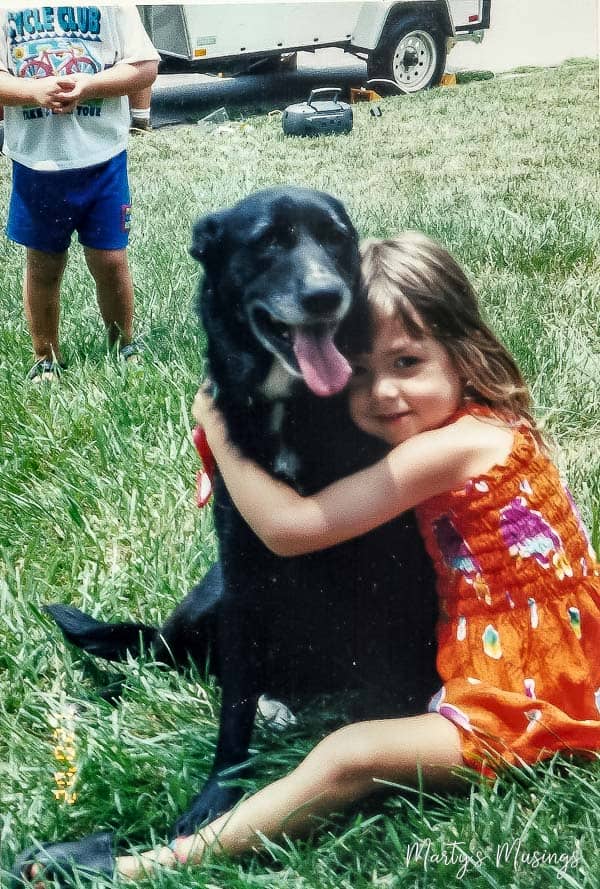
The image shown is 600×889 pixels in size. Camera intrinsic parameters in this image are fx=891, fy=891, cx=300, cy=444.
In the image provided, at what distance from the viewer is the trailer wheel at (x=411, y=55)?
144 centimetres

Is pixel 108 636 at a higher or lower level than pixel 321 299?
lower

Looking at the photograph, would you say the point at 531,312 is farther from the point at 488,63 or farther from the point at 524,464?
the point at 524,464

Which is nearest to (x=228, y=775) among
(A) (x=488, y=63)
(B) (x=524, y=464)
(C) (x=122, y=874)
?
(C) (x=122, y=874)

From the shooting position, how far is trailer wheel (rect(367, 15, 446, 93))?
1.44 metres

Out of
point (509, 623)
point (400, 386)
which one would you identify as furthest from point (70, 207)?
point (509, 623)

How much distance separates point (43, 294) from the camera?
1600 millimetres

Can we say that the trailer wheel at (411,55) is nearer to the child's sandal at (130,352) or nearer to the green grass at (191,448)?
the green grass at (191,448)

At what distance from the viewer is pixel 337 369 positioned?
41.9 inches

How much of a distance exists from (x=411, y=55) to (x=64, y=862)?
1.33 m

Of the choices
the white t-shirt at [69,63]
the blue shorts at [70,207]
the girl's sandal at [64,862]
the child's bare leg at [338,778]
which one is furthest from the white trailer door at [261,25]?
the girl's sandal at [64,862]

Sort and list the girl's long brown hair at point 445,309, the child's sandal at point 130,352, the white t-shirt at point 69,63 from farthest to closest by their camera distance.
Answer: the child's sandal at point 130,352 < the white t-shirt at point 69,63 < the girl's long brown hair at point 445,309

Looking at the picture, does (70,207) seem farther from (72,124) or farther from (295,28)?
(295,28)

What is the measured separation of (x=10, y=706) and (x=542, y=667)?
33.9 inches

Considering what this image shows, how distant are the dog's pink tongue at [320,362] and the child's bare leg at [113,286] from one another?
56 cm
